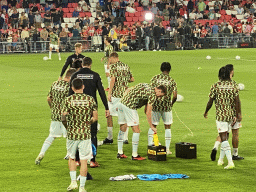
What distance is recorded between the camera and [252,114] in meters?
19.3

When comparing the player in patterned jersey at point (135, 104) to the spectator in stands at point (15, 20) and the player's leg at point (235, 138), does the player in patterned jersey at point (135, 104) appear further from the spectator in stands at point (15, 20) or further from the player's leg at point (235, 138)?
the spectator in stands at point (15, 20)

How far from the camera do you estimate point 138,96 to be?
12.4m

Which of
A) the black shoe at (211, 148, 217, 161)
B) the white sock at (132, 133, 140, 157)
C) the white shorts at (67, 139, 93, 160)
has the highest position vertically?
the white shorts at (67, 139, 93, 160)

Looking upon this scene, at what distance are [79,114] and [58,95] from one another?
2500 mm

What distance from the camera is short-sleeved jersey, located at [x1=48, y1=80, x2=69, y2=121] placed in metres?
12.3

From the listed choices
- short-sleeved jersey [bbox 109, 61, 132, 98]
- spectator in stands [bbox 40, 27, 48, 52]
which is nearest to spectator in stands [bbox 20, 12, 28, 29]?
spectator in stands [bbox 40, 27, 48, 52]

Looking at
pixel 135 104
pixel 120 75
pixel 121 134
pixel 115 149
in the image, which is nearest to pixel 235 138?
pixel 135 104

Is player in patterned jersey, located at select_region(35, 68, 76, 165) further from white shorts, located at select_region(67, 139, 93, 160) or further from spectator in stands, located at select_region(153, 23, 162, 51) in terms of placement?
spectator in stands, located at select_region(153, 23, 162, 51)

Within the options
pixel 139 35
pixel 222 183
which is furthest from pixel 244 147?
pixel 139 35

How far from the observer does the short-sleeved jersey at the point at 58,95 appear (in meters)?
12.3

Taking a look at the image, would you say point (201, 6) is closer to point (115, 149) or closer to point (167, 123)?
point (115, 149)

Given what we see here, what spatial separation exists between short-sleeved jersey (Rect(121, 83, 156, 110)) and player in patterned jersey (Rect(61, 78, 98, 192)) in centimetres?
245

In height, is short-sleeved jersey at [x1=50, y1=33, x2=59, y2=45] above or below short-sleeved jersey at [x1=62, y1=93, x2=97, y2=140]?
above

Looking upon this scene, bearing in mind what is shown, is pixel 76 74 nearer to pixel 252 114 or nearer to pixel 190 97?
pixel 252 114
